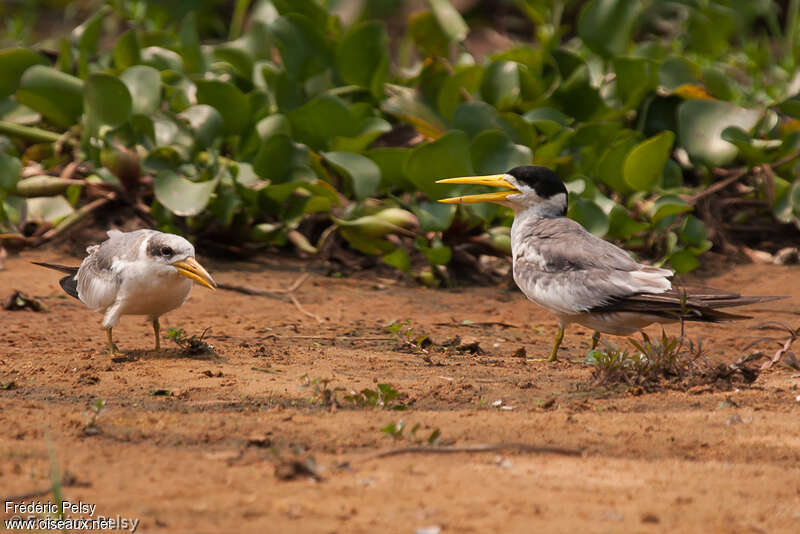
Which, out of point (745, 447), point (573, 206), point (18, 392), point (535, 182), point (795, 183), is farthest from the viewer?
point (795, 183)

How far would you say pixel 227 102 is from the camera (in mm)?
5754

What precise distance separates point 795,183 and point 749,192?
49cm

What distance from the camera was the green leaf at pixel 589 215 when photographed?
5.20 metres

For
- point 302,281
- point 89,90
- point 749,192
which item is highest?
point 89,90

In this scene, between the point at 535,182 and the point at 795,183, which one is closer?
the point at 535,182

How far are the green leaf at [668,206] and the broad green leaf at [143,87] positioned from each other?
2942 millimetres

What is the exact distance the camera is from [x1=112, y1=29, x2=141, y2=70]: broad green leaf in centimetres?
606

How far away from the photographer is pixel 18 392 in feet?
11.0

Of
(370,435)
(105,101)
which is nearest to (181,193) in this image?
(105,101)

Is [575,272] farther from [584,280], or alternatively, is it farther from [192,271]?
[192,271]

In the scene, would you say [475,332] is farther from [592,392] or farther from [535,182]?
[592,392]

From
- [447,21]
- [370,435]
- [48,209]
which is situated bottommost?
[48,209]

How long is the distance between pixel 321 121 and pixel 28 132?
1879 mm

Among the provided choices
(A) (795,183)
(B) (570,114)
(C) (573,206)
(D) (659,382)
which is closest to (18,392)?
(D) (659,382)
